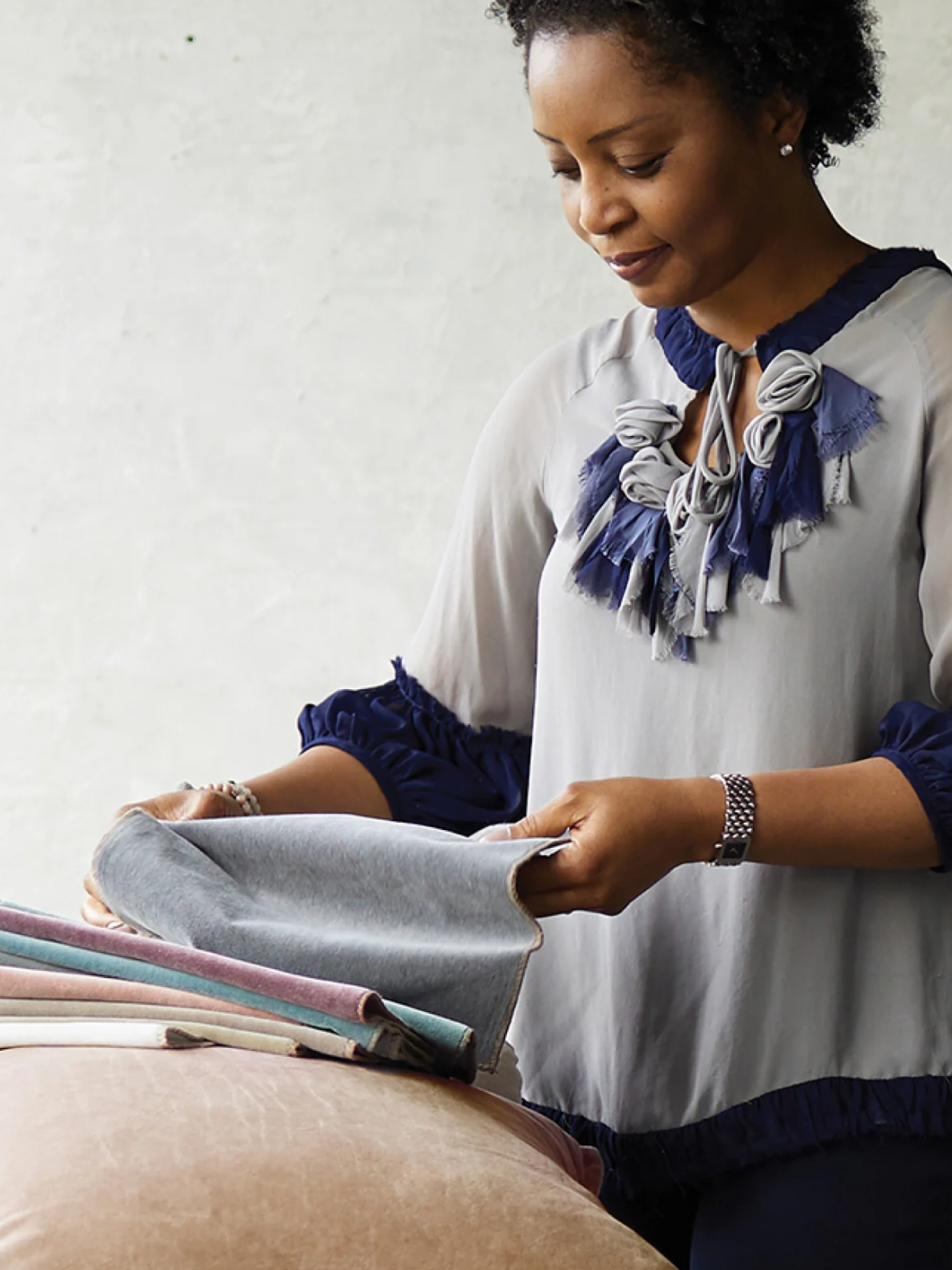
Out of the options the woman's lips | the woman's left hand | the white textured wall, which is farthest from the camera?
the white textured wall

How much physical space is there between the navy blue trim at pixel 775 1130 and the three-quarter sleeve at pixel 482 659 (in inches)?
11.1

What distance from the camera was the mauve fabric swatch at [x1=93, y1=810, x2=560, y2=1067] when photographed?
2.91ft

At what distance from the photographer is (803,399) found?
3.51 ft

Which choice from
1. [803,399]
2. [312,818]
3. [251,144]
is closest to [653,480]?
Result: [803,399]

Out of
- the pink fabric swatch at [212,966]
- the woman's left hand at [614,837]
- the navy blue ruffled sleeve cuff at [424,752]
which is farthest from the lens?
the navy blue ruffled sleeve cuff at [424,752]

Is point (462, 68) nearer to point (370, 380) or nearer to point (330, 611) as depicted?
point (370, 380)

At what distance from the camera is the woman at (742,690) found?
100cm

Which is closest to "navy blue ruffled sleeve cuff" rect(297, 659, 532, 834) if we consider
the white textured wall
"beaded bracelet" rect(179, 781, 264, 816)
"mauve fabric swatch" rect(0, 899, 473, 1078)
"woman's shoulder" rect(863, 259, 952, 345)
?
"beaded bracelet" rect(179, 781, 264, 816)

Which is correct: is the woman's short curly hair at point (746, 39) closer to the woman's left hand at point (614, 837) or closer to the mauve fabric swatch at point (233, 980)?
the woman's left hand at point (614, 837)

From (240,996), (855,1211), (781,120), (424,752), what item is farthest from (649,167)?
(855,1211)

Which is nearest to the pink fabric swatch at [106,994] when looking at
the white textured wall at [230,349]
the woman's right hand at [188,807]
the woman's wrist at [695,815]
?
the woman's right hand at [188,807]

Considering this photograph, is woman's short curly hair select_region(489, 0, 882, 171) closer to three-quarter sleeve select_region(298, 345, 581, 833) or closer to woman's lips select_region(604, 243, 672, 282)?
woman's lips select_region(604, 243, 672, 282)

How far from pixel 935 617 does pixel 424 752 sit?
1.37 ft

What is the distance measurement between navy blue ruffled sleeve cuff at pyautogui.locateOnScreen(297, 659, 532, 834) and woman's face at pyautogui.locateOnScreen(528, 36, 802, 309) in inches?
15.3
